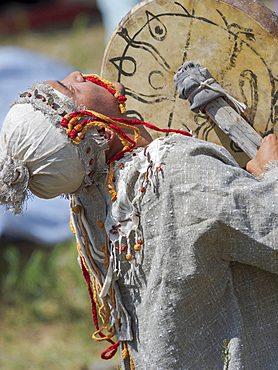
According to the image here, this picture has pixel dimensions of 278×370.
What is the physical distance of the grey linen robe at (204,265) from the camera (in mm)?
1395

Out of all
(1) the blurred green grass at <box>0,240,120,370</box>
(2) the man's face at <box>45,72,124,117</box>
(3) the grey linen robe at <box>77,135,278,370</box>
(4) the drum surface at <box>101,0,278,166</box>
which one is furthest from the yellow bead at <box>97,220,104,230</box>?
(1) the blurred green grass at <box>0,240,120,370</box>

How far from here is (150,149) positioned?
1533mm

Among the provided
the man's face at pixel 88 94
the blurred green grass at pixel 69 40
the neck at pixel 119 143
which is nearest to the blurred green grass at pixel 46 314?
the neck at pixel 119 143

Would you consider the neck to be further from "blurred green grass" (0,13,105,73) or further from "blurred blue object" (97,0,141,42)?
"blurred green grass" (0,13,105,73)

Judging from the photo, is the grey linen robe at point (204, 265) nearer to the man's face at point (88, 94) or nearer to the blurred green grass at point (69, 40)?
the man's face at point (88, 94)

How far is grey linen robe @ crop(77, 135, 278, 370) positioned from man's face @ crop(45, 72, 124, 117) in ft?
0.64

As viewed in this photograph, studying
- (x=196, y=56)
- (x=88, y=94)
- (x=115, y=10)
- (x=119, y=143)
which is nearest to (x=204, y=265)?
(x=119, y=143)

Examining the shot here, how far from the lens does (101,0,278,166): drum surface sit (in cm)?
173

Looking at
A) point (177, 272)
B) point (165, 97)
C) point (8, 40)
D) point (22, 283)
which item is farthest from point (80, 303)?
point (8, 40)

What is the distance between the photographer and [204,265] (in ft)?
4.82

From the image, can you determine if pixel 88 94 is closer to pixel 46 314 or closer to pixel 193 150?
pixel 193 150

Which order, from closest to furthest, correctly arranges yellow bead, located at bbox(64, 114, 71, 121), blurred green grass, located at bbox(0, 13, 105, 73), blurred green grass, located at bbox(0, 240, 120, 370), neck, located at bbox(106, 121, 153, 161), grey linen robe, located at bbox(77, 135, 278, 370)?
grey linen robe, located at bbox(77, 135, 278, 370), yellow bead, located at bbox(64, 114, 71, 121), neck, located at bbox(106, 121, 153, 161), blurred green grass, located at bbox(0, 240, 120, 370), blurred green grass, located at bbox(0, 13, 105, 73)

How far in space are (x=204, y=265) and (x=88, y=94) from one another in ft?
1.84

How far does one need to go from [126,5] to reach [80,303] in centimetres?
228
